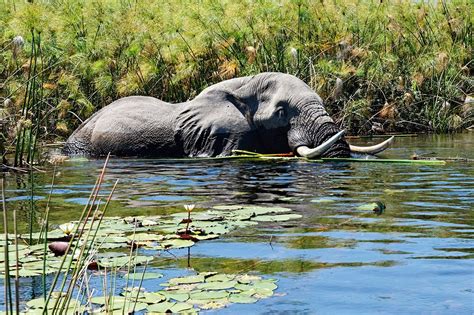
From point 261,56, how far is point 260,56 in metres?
0.02

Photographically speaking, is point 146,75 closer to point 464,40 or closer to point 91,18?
point 91,18

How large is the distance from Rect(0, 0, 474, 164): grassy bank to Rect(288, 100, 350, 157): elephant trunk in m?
3.73

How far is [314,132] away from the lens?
12938 millimetres

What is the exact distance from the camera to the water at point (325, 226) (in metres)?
5.05

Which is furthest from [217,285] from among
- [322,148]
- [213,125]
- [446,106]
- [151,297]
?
[446,106]

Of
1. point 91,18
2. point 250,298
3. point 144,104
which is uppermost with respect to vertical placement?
point 91,18

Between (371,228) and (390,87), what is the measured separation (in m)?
12.0

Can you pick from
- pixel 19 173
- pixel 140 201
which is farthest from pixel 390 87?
pixel 140 201

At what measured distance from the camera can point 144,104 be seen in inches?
588

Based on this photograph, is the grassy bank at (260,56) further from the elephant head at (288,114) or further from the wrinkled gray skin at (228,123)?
the elephant head at (288,114)

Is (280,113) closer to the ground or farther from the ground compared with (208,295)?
farther from the ground

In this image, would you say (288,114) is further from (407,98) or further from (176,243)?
(176,243)

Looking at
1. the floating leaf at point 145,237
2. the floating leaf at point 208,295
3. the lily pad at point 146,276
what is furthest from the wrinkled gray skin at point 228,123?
the floating leaf at point 208,295

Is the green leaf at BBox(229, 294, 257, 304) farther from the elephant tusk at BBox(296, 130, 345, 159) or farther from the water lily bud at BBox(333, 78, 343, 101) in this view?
the water lily bud at BBox(333, 78, 343, 101)
